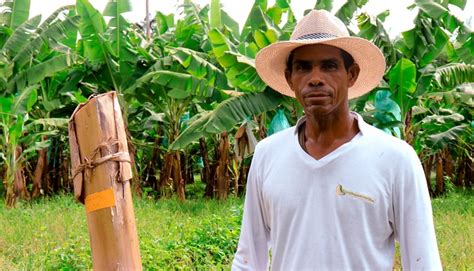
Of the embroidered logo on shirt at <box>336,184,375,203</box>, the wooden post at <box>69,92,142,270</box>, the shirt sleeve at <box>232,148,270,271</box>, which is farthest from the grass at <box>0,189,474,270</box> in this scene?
the embroidered logo on shirt at <box>336,184,375,203</box>

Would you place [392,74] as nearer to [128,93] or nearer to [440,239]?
[440,239]

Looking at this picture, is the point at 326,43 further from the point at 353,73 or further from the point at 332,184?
the point at 332,184

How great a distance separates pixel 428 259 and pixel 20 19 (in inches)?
364

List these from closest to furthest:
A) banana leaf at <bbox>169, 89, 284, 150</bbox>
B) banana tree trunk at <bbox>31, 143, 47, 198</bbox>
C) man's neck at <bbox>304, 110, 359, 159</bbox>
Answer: man's neck at <bbox>304, 110, 359, 159</bbox> < banana leaf at <bbox>169, 89, 284, 150</bbox> < banana tree trunk at <bbox>31, 143, 47, 198</bbox>

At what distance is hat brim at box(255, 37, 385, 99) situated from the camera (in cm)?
165

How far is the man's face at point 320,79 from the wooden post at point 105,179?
602 mm

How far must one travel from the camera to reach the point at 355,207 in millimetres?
1497

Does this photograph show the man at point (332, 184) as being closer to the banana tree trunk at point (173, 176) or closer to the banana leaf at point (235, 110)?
the banana leaf at point (235, 110)

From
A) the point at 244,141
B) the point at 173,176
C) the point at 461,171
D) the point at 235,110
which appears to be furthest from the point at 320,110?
the point at 461,171

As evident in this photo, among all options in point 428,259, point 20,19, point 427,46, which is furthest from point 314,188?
point 20,19

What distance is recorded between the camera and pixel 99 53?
359 inches

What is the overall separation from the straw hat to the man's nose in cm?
7

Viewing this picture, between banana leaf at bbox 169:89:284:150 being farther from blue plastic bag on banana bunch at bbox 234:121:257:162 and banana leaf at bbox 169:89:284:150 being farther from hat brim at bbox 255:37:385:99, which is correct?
hat brim at bbox 255:37:385:99

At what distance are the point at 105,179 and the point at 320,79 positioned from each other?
2.48 feet
